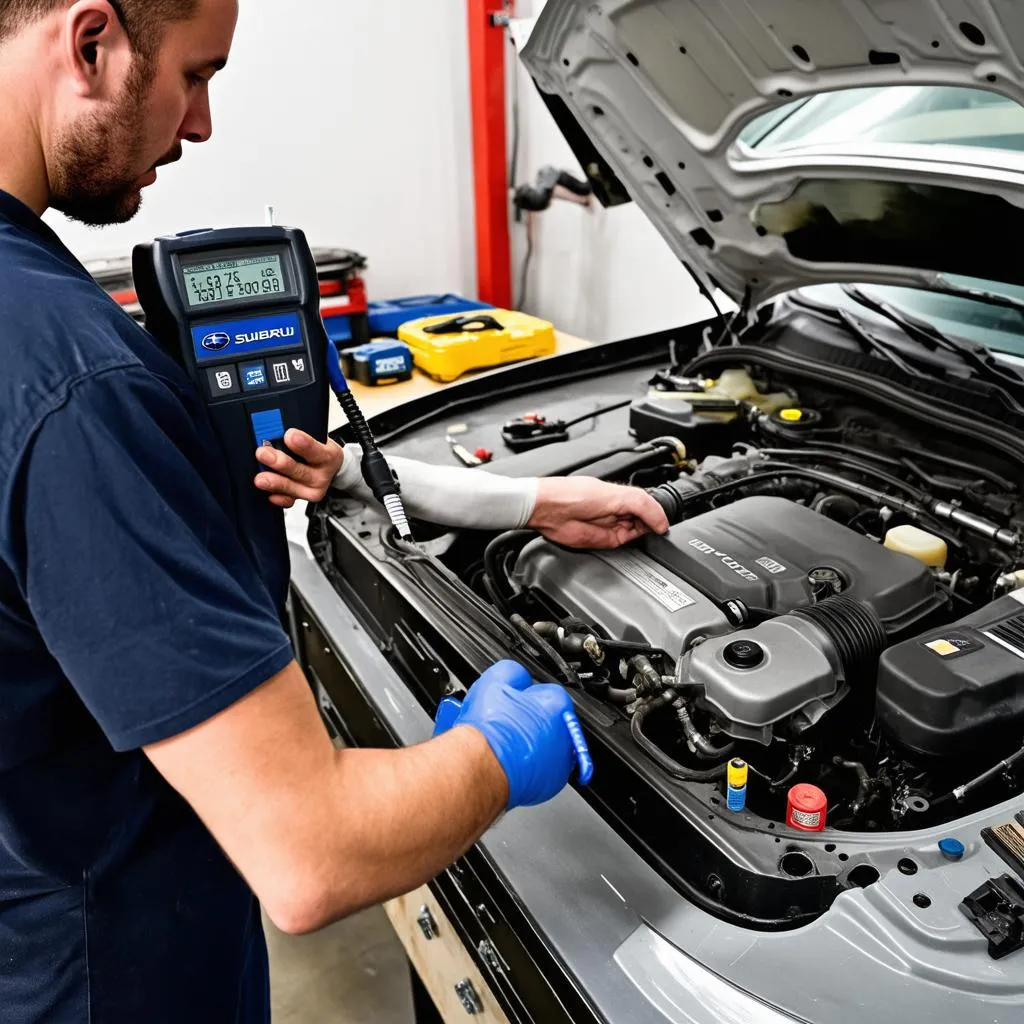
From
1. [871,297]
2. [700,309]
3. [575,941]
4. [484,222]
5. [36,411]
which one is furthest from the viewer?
[484,222]

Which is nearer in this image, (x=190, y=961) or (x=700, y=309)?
(x=190, y=961)

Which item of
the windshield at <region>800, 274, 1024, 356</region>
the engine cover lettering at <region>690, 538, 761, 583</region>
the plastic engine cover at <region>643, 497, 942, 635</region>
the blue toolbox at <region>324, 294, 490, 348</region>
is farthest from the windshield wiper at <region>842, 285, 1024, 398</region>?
the blue toolbox at <region>324, 294, 490, 348</region>

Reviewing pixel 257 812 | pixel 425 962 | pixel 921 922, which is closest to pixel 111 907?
pixel 257 812

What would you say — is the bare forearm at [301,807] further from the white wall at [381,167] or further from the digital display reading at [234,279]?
the white wall at [381,167]

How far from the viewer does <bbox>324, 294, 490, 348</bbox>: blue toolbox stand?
10.1ft

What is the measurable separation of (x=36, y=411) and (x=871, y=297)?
163cm

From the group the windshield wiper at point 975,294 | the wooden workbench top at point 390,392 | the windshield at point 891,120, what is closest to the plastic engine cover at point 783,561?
the windshield wiper at point 975,294

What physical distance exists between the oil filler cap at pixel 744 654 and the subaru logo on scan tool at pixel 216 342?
0.63 m

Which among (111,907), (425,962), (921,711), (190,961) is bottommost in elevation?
(425,962)

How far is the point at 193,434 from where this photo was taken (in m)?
0.64

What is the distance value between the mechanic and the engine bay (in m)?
0.20

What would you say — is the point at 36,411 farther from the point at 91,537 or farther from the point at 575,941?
the point at 575,941

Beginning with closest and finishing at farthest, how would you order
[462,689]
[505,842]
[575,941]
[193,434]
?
1. [193,434]
2. [575,941]
3. [505,842]
4. [462,689]

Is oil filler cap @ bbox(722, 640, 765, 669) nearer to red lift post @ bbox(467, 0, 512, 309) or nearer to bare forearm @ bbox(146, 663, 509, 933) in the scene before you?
bare forearm @ bbox(146, 663, 509, 933)
